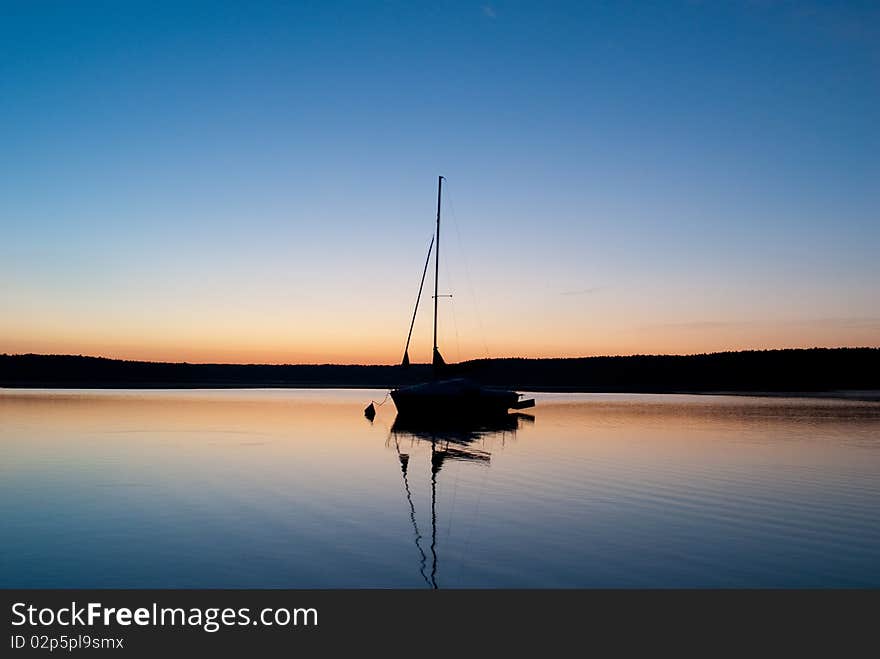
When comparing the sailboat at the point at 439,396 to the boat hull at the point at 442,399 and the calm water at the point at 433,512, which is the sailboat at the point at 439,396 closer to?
the boat hull at the point at 442,399

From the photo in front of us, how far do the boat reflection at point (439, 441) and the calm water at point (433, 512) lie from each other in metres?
0.12

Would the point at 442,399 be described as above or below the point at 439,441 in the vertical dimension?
above

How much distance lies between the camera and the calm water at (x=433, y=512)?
36.4 feet

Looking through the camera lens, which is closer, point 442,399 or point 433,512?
point 433,512

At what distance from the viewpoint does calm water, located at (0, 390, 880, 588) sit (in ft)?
36.4

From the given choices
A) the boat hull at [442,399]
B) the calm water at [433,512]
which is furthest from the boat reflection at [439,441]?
the boat hull at [442,399]

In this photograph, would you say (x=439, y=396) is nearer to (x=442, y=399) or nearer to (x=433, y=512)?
(x=442, y=399)

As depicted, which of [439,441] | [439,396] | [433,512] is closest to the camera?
[433,512]

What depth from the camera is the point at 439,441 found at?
33.9 m

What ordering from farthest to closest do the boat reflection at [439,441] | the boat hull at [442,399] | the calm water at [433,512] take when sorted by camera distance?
the boat hull at [442,399] < the boat reflection at [439,441] < the calm water at [433,512]

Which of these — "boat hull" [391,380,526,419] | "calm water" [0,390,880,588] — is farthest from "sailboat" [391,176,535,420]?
"calm water" [0,390,880,588]

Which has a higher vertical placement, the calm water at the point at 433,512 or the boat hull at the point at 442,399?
the boat hull at the point at 442,399

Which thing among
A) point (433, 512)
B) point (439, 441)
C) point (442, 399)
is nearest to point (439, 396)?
point (442, 399)

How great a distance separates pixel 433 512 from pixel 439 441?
17763 millimetres
